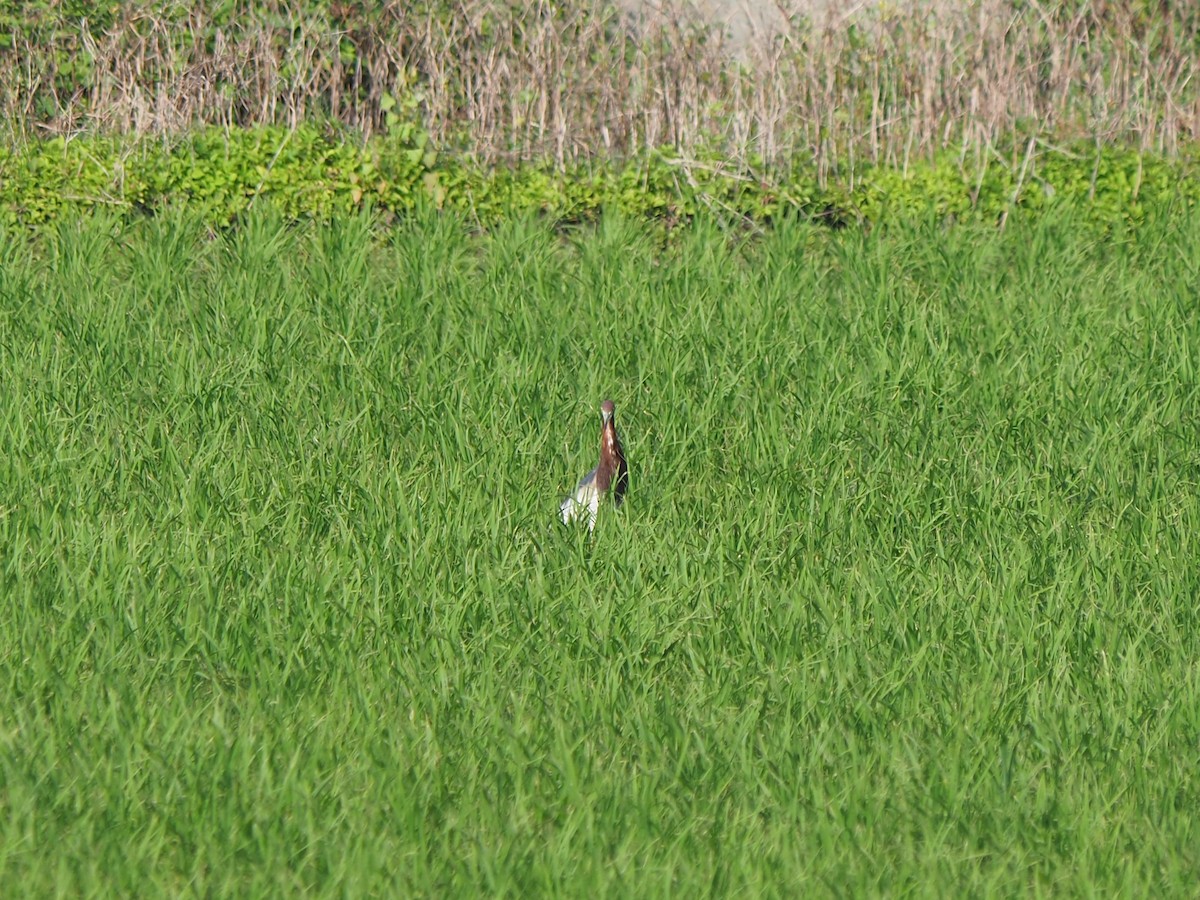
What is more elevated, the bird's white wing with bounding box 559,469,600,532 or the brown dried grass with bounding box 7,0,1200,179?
the brown dried grass with bounding box 7,0,1200,179

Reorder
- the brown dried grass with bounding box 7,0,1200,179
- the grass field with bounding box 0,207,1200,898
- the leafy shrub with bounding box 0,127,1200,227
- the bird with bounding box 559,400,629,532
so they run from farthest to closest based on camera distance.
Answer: the brown dried grass with bounding box 7,0,1200,179
the leafy shrub with bounding box 0,127,1200,227
the bird with bounding box 559,400,629,532
the grass field with bounding box 0,207,1200,898

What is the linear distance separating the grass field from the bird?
2.8 inches

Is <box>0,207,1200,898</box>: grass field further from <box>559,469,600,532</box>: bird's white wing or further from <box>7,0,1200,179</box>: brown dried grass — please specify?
<box>7,0,1200,179</box>: brown dried grass

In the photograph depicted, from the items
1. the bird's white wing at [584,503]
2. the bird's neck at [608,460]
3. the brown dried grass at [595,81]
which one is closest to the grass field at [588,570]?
the bird's white wing at [584,503]

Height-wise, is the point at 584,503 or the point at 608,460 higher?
the point at 608,460

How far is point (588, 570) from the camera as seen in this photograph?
4461mm

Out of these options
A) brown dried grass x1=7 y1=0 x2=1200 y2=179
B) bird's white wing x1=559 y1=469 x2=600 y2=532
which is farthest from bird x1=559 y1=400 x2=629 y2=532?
brown dried grass x1=7 y1=0 x2=1200 y2=179

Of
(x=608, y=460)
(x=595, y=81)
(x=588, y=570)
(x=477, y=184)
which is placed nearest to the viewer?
(x=588, y=570)

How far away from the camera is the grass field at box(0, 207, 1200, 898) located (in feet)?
11.1

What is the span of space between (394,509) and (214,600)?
0.72 metres

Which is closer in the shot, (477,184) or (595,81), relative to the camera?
(477,184)

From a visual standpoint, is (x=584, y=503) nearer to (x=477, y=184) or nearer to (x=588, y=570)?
(x=588, y=570)

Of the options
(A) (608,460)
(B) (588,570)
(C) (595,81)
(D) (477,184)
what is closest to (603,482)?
(A) (608,460)

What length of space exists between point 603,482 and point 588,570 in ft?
1.02
